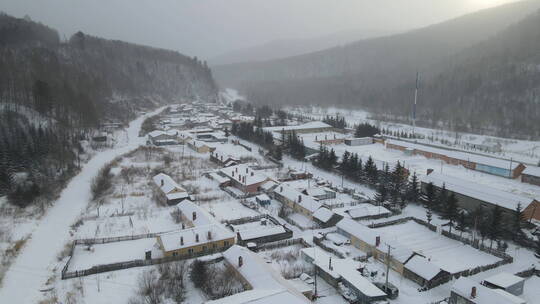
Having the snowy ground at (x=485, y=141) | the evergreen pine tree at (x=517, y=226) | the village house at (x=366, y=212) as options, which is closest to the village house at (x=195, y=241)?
the village house at (x=366, y=212)

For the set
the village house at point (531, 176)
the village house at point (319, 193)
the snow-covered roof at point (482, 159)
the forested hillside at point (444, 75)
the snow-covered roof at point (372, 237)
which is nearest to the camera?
the snow-covered roof at point (372, 237)

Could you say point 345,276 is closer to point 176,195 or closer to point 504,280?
point 504,280

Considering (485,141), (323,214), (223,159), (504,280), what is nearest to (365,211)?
(323,214)

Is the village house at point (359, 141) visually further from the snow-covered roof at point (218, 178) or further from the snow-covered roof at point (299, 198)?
the snow-covered roof at point (299, 198)

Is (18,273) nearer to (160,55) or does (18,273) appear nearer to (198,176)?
(198,176)

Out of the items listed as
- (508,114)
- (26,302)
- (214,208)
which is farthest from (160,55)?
(26,302)
